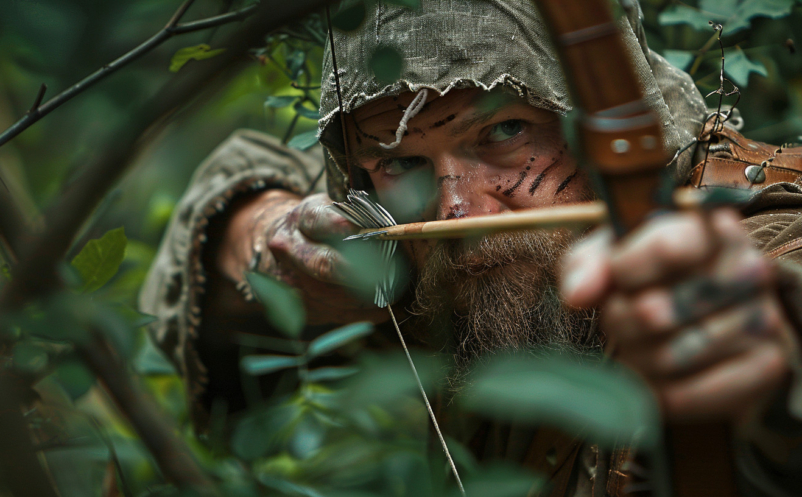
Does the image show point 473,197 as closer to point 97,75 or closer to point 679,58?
point 97,75

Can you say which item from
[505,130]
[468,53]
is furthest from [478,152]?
[468,53]

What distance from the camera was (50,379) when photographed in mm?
626

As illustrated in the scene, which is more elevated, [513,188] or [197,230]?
[513,188]

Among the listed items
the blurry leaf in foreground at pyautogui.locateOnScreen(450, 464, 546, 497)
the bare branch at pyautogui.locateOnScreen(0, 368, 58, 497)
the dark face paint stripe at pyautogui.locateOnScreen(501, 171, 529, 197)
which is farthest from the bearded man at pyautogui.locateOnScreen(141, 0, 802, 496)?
the bare branch at pyautogui.locateOnScreen(0, 368, 58, 497)

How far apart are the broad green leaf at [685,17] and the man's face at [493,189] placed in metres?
0.60

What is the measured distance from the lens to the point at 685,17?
1373 mm

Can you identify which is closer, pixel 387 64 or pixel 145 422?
pixel 145 422

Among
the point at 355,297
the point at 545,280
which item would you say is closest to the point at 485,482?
the point at 545,280

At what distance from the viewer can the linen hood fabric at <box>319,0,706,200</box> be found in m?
0.95

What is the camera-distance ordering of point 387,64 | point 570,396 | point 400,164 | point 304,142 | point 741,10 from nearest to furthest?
1. point 570,396
2. point 387,64
3. point 400,164
4. point 304,142
5. point 741,10

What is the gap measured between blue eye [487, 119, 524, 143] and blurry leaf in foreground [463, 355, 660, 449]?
2.49 feet

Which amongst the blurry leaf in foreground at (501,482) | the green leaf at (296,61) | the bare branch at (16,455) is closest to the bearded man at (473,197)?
the blurry leaf in foreground at (501,482)

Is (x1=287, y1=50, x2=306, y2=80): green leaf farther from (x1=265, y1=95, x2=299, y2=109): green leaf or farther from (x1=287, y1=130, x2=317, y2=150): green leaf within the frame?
(x1=287, y1=130, x2=317, y2=150): green leaf

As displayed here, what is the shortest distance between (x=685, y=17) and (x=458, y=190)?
81cm
